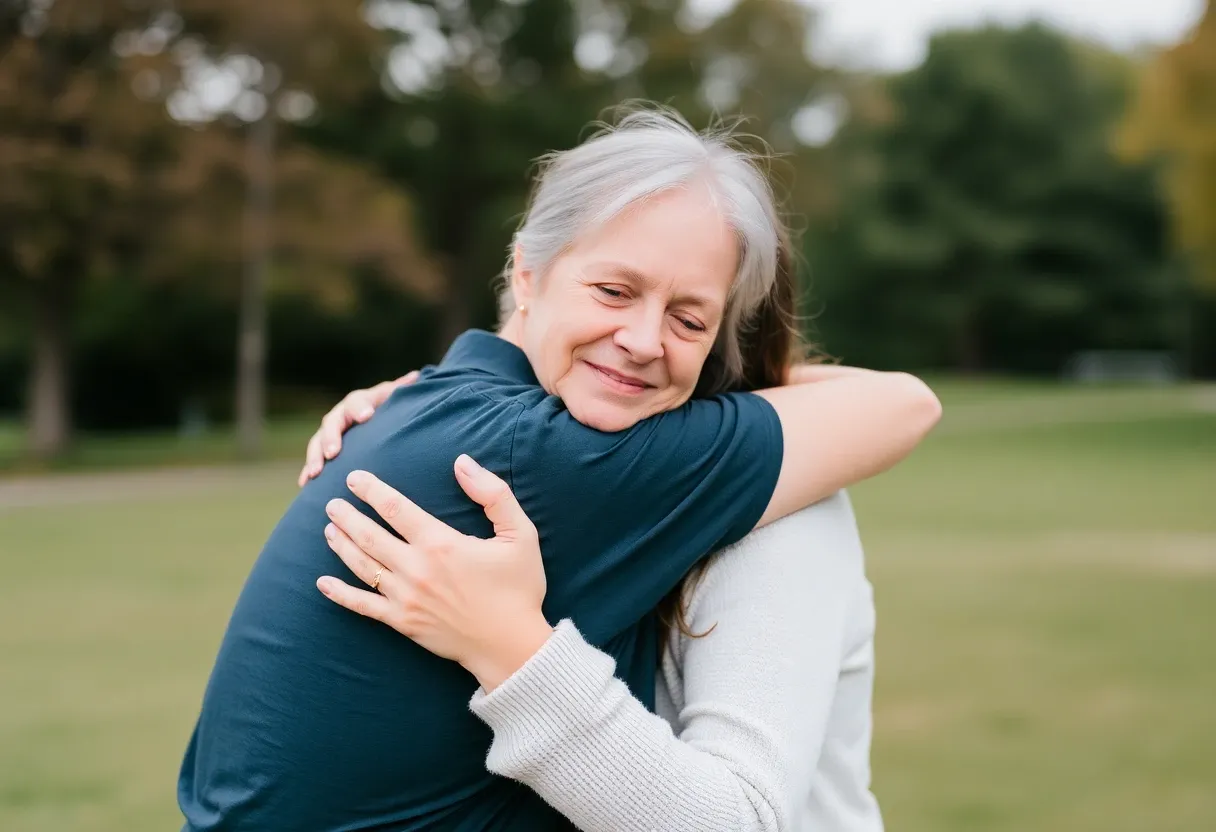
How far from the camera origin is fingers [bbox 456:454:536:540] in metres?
1.57

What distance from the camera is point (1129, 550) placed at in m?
11.0

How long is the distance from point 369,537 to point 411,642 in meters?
0.15

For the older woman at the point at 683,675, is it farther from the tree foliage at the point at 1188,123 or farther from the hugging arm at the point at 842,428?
the tree foliage at the point at 1188,123

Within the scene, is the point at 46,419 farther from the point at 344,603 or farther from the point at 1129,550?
the point at 344,603

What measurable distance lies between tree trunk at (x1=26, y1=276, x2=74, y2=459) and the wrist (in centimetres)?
2209

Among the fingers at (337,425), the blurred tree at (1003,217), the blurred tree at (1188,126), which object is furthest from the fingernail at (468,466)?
the blurred tree at (1003,217)

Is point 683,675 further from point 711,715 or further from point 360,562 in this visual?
point 360,562

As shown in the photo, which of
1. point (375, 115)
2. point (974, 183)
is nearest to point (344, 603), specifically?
point (375, 115)

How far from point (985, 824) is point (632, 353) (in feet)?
11.5

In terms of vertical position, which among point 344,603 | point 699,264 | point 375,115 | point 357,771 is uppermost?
point 375,115

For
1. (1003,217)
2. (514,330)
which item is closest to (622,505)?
(514,330)

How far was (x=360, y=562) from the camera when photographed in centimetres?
160

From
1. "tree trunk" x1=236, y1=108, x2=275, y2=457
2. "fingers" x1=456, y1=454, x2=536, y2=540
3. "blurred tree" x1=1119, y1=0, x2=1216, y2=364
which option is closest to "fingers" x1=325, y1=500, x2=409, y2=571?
"fingers" x1=456, y1=454, x2=536, y2=540

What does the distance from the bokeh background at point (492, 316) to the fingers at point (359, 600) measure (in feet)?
4.00
